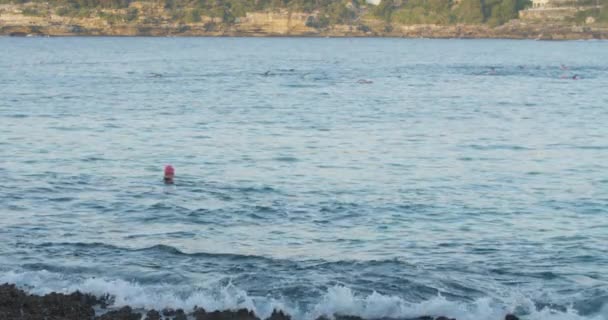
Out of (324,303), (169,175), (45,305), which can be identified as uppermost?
(45,305)

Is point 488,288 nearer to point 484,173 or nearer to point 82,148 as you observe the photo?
point 484,173

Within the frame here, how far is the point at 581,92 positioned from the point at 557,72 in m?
31.8

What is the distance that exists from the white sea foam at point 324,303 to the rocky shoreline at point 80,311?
0.90ft

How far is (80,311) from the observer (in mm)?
19078

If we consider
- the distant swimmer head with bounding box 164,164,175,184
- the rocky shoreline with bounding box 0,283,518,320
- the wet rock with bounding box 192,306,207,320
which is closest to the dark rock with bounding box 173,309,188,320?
the rocky shoreline with bounding box 0,283,518,320

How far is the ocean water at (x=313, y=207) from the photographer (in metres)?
21.4

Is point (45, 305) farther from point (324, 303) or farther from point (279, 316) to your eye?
point (324, 303)

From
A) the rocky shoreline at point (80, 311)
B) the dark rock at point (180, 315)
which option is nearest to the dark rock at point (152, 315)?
the rocky shoreline at point (80, 311)

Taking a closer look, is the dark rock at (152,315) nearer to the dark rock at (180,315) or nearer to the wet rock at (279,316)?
the dark rock at (180,315)

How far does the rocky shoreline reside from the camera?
18703 millimetres

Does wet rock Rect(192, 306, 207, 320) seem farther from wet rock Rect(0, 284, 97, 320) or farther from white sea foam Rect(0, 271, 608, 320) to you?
wet rock Rect(0, 284, 97, 320)

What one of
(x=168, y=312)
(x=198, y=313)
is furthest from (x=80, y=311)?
(x=198, y=313)

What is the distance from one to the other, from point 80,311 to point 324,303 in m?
4.34

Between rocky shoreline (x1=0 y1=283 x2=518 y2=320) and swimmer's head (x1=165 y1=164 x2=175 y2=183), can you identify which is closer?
rocky shoreline (x1=0 y1=283 x2=518 y2=320)
